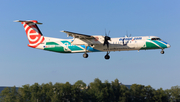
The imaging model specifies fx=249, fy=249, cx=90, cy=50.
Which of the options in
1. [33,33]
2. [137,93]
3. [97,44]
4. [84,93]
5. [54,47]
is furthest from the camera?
[137,93]

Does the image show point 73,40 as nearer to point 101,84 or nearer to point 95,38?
point 95,38

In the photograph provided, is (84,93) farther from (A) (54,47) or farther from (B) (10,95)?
(A) (54,47)

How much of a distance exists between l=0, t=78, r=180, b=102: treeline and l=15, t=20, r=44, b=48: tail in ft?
169

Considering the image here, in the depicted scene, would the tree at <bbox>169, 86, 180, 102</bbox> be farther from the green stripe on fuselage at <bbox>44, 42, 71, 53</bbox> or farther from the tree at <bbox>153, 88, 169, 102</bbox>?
the green stripe on fuselage at <bbox>44, 42, 71, 53</bbox>

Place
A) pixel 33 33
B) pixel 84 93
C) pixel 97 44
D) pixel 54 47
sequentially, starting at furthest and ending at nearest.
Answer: pixel 84 93
pixel 33 33
pixel 54 47
pixel 97 44

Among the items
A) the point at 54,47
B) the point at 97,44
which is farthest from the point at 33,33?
the point at 97,44

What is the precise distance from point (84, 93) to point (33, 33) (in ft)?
195

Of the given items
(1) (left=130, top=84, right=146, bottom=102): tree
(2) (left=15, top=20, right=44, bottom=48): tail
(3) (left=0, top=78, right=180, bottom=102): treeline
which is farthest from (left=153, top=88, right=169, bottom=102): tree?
(2) (left=15, top=20, right=44, bottom=48): tail

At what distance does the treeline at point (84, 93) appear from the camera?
89188mm

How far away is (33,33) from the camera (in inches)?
1462

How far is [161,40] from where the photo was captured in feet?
103

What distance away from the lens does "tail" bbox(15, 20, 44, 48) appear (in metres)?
36.5

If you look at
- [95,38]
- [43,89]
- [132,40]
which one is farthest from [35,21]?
[43,89]

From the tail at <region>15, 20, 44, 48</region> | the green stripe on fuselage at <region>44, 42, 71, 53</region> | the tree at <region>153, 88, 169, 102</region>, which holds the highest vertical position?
the tail at <region>15, 20, 44, 48</region>
